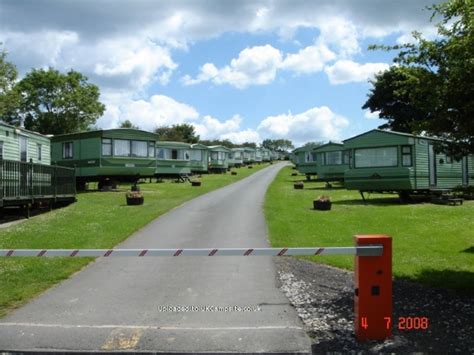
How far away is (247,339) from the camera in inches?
218

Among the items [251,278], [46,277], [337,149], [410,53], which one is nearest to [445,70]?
[410,53]

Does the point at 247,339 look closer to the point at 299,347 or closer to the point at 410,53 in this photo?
the point at 299,347

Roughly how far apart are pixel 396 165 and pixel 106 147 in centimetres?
1659

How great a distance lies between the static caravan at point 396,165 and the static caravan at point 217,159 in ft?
122

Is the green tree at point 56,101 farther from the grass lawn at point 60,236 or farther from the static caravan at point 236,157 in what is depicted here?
the grass lawn at point 60,236

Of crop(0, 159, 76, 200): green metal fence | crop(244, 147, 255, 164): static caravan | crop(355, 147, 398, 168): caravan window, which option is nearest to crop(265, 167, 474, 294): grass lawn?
crop(355, 147, 398, 168): caravan window

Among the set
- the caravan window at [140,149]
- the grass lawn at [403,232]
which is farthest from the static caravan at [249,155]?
the grass lawn at [403,232]

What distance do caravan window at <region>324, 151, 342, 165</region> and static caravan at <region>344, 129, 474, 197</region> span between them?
14.2 m

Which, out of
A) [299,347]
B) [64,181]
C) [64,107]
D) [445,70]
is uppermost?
[64,107]

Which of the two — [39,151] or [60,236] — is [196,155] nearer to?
[39,151]

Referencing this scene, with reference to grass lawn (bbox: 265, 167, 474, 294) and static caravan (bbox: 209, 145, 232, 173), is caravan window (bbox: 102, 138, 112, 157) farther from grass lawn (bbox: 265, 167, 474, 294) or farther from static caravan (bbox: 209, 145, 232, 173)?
static caravan (bbox: 209, 145, 232, 173)

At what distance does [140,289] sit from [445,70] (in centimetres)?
536

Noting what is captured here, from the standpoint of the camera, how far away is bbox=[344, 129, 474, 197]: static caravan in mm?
24234

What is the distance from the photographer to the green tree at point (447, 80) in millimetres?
7051
